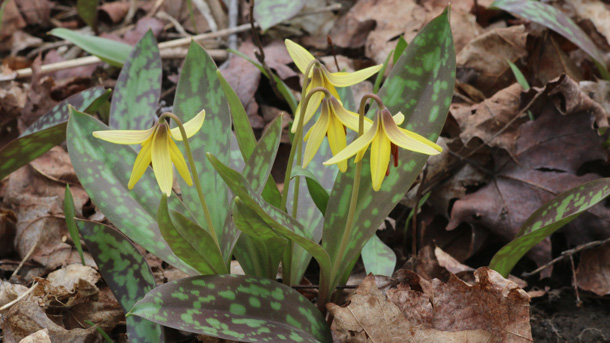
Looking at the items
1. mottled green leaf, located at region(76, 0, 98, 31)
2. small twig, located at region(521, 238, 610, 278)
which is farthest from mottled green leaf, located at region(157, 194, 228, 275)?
mottled green leaf, located at region(76, 0, 98, 31)

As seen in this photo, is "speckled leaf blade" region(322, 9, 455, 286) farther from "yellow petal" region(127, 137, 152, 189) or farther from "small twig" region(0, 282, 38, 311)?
"small twig" region(0, 282, 38, 311)

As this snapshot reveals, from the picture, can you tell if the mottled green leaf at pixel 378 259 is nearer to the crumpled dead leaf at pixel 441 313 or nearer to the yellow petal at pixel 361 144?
the crumpled dead leaf at pixel 441 313

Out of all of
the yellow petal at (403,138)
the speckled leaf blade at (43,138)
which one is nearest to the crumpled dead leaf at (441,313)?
the yellow petal at (403,138)

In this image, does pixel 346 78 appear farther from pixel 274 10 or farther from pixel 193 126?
pixel 274 10

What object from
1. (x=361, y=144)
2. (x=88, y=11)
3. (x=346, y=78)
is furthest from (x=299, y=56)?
(x=88, y=11)

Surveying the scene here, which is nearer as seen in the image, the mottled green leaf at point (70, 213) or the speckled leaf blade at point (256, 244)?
the speckled leaf blade at point (256, 244)
